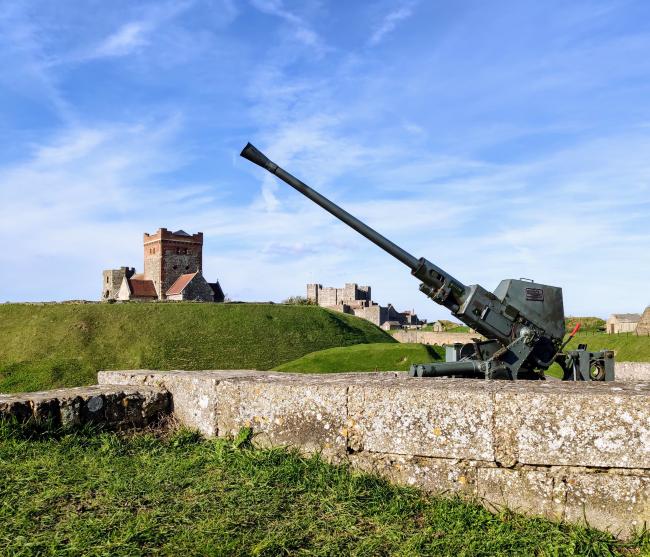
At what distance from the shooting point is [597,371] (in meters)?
7.26

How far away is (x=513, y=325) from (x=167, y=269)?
5974 centimetres

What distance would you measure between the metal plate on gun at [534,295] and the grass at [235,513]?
141 inches

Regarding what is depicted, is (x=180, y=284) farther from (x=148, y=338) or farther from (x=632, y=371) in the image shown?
(x=632, y=371)

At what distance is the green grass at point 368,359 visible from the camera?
67.6 feet

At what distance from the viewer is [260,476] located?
4.54 m

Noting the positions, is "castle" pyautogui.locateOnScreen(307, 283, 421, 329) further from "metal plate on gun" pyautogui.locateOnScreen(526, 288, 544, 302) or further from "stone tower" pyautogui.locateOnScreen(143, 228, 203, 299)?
"metal plate on gun" pyautogui.locateOnScreen(526, 288, 544, 302)

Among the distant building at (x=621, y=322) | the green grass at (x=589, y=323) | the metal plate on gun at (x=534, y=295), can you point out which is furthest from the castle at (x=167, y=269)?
the metal plate on gun at (x=534, y=295)

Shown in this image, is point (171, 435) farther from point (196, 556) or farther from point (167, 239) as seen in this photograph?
point (167, 239)

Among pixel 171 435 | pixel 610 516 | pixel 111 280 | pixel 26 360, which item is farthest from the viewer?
pixel 111 280

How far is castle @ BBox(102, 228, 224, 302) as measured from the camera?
206 feet

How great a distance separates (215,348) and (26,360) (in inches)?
394

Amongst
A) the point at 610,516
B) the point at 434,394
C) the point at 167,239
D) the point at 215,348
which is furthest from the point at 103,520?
the point at 167,239

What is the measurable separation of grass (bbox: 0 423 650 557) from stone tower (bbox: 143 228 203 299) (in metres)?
59.7

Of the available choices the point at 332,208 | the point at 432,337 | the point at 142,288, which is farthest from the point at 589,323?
the point at 142,288
